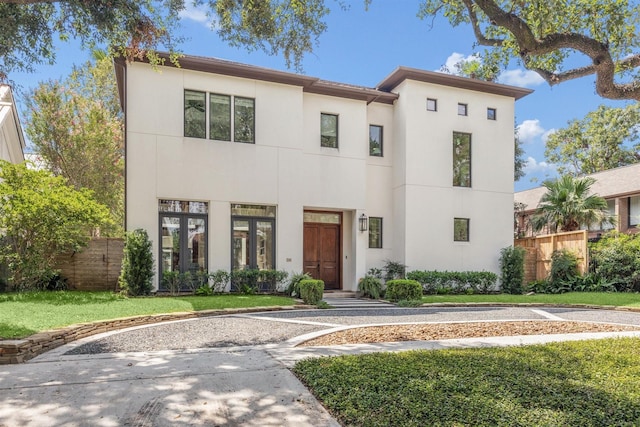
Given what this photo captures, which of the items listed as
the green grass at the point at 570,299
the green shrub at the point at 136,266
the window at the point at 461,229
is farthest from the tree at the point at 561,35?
the green shrub at the point at 136,266

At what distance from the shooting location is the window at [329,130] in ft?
45.8

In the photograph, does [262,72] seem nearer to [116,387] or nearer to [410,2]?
[410,2]

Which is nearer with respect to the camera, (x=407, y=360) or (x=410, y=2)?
(x=407, y=360)

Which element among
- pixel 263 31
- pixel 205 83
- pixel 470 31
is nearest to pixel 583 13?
pixel 470 31

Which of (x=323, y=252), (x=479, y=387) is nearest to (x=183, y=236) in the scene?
(x=323, y=252)

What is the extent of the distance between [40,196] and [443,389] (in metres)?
10.4

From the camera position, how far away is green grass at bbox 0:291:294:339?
21.1 feet

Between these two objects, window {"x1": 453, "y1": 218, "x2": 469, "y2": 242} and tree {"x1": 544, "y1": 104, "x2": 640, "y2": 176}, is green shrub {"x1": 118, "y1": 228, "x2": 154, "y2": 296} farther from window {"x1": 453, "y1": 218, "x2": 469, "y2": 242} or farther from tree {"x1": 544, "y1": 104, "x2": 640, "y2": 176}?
tree {"x1": 544, "y1": 104, "x2": 640, "y2": 176}

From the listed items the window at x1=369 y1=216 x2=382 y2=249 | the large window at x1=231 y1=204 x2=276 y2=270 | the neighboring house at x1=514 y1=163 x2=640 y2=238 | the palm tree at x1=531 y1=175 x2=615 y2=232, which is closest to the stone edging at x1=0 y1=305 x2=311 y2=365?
the large window at x1=231 y1=204 x2=276 y2=270

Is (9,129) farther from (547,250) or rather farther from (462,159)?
(547,250)

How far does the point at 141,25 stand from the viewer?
6961mm

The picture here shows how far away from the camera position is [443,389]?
387cm

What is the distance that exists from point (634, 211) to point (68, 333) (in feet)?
80.9

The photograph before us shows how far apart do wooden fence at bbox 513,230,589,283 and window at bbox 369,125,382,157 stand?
23.1 feet
